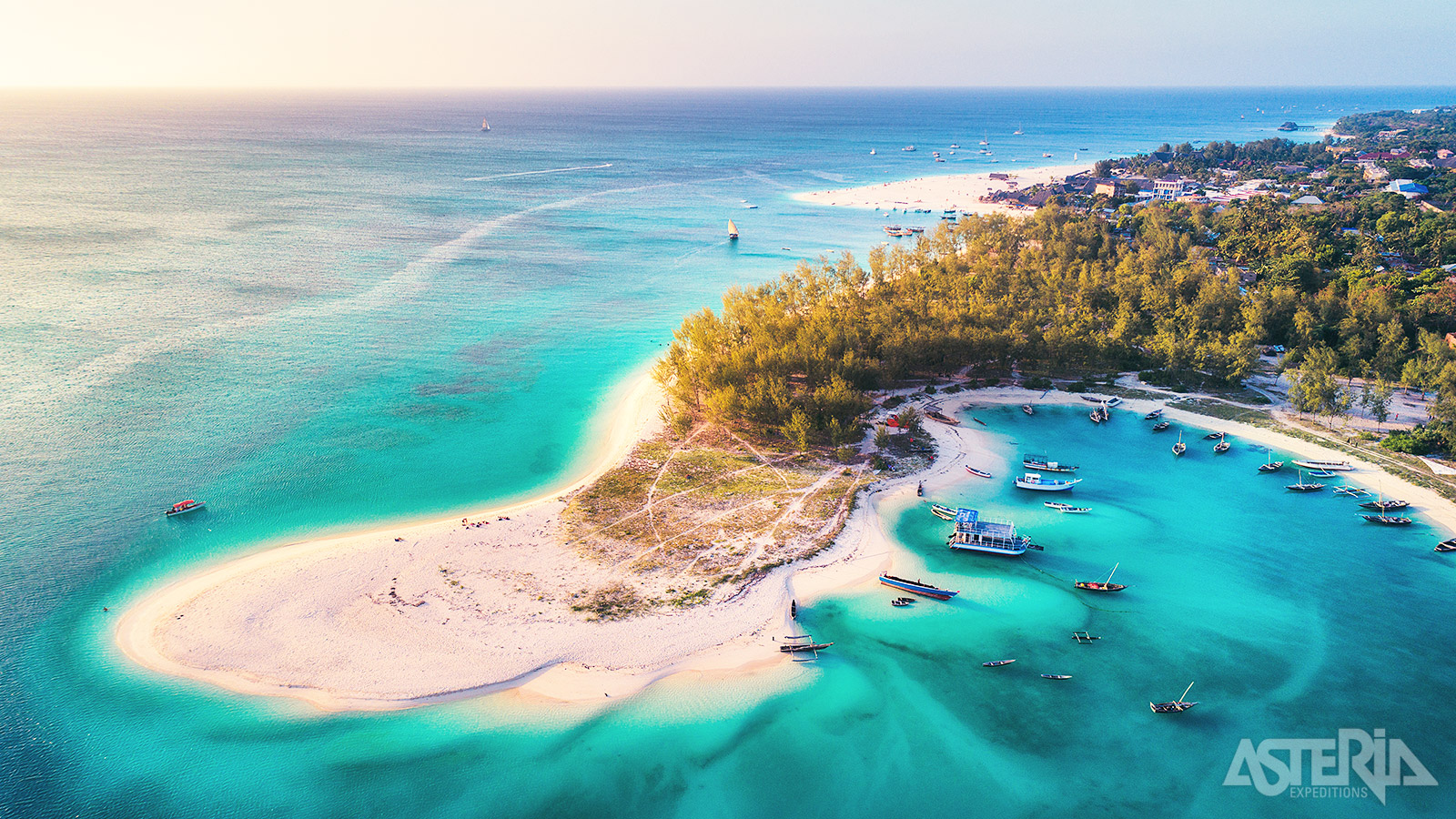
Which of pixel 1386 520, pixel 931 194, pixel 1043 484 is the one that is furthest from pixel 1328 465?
pixel 931 194

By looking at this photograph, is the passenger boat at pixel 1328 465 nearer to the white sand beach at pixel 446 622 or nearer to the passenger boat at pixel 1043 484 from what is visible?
the white sand beach at pixel 446 622

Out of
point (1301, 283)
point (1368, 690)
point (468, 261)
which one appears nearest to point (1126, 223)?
point (1301, 283)

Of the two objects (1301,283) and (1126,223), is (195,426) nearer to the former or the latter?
(1301,283)

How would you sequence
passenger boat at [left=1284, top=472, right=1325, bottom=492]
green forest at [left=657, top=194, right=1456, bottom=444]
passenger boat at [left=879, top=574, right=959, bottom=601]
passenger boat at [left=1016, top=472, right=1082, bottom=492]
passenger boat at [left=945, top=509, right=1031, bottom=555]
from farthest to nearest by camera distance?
1. green forest at [left=657, top=194, right=1456, bottom=444]
2. passenger boat at [left=1284, top=472, right=1325, bottom=492]
3. passenger boat at [left=1016, top=472, right=1082, bottom=492]
4. passenger boat at [left=945, top=509, right=1031, bottom=555]
5. passenger boat at [left=879, top=574, right=959, bottom=601]

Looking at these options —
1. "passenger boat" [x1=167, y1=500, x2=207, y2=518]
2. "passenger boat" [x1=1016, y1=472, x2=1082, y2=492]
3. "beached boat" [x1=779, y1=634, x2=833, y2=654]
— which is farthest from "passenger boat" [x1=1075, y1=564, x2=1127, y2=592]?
"passenger boat" [x1=167, y1=500, x2=207, y2=518]

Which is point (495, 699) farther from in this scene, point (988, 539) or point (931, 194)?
point (931, 194)

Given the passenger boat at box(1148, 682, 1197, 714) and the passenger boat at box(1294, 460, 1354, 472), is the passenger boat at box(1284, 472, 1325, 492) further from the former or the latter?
the passenger boat at box(1148, 682, 1197, 714)
